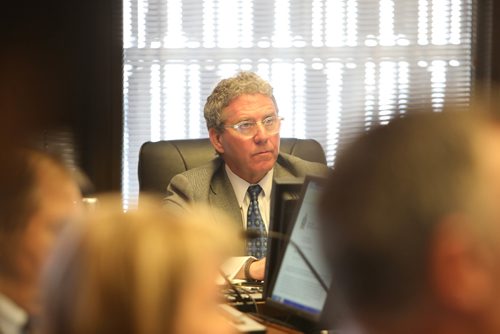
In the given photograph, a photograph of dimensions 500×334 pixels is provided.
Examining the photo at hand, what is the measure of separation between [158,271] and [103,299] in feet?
0.22

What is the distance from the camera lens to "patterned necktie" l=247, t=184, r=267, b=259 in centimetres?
332

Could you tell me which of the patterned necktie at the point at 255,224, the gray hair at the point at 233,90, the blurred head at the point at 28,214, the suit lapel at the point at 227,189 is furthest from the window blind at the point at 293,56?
the blurred head at the point at 28,214

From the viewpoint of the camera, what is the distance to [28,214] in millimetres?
1387

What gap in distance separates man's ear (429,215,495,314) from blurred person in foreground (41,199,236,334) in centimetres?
26

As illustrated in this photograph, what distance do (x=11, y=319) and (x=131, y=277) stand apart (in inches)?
18.4

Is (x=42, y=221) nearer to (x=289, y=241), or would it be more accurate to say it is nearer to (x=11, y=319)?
(x=11, y=319)

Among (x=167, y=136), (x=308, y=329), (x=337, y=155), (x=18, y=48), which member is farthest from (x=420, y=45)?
(x=337, y=155)

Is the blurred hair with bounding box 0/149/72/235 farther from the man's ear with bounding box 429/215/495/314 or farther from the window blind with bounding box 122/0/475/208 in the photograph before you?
the window blind with bounding box 122/0/475/208

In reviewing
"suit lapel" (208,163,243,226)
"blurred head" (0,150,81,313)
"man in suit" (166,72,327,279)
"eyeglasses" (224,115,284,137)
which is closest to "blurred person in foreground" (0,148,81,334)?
"blurred head" (0,150,81,313)

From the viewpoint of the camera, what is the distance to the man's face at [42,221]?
4.55ft

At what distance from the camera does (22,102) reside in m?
5.19

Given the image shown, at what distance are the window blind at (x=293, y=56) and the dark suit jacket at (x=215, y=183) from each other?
1099mm

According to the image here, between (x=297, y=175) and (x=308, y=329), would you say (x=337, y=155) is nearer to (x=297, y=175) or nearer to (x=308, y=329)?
(x=308, y=329)

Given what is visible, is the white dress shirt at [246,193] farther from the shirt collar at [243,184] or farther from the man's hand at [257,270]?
the man's hand at [257,270]
